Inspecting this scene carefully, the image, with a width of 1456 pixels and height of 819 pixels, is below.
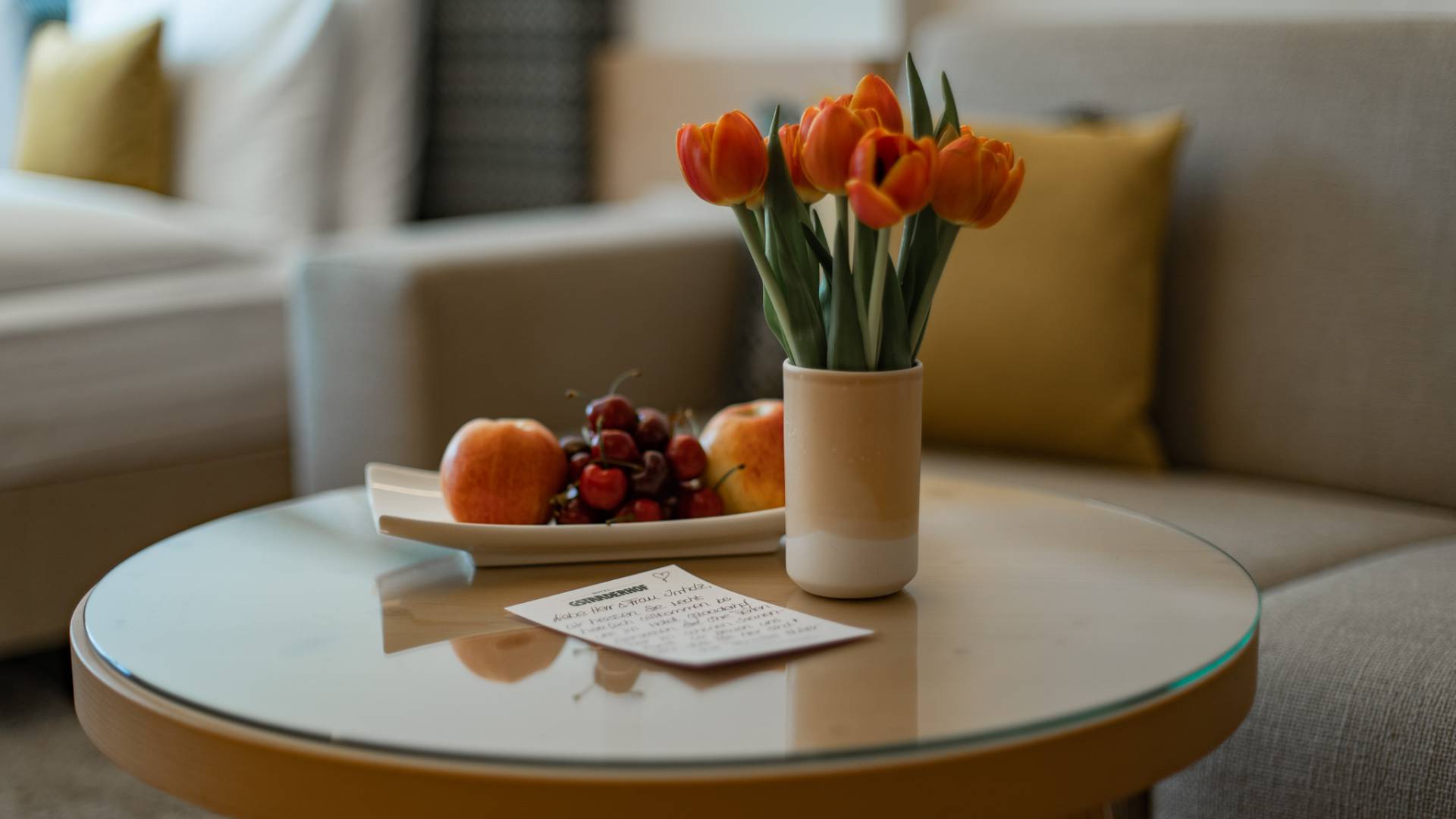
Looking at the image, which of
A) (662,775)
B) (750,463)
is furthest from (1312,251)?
(662,775)

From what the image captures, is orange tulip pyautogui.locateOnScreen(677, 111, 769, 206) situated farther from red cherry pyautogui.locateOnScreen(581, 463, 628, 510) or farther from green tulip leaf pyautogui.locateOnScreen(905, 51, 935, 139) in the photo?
red cherry pyautogui.locateOnScreen(581, 463, 628, 510)

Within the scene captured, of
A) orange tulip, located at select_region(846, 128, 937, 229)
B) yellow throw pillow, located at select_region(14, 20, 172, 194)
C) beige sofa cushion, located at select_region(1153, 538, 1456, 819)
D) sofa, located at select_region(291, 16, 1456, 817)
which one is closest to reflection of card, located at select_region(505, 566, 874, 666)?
orange tulip, located at select_region(846, 128, 937, 229)

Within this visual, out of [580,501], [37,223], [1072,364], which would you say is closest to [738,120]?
[580,501]

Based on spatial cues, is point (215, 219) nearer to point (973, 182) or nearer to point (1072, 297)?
point (1072, 297)

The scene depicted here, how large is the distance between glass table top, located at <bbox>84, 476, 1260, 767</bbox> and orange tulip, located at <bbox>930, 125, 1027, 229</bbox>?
0.78 feet

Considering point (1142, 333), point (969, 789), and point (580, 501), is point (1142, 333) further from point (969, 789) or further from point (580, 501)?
point (969, 789)

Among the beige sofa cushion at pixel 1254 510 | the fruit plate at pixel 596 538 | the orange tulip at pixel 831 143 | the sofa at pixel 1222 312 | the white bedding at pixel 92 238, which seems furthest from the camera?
the white bedding at pixel 92 238

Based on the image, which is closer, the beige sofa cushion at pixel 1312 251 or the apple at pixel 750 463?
the apple at pixel 750 463

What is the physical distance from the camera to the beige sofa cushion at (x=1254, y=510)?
4.31ft

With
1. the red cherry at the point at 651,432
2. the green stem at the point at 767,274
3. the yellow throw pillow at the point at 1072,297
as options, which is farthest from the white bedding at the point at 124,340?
the green stem at the point at 767,274

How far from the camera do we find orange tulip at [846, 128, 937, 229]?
732 millimetres

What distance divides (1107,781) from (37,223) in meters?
1.81

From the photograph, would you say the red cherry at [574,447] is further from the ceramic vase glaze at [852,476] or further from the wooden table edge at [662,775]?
the wooden table edge at [662,775]

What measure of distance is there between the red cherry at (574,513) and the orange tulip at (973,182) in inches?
13.6
